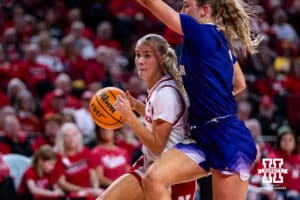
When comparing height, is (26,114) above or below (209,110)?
below

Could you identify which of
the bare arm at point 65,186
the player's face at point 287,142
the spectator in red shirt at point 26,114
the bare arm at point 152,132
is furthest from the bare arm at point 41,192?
the bare arm at point 152,132

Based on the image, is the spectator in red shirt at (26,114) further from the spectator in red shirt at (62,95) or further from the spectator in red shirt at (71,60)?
the spectator in red shirt at (71,60)

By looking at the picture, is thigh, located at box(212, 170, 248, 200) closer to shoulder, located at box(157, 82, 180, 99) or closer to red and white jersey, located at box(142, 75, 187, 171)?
red and white jersey, located at box(142, 75, 187, 171)

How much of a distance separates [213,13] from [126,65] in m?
8.17

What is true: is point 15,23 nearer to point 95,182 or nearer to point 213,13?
point 95,182

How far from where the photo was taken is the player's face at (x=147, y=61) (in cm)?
Answer: 482

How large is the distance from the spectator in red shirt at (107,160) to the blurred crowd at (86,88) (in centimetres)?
1

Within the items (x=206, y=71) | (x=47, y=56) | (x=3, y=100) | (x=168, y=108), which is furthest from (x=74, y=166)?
(x=206, y=71)

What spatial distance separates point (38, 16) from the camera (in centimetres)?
1332

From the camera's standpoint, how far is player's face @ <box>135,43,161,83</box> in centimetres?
482

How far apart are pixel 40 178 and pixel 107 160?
0.83m

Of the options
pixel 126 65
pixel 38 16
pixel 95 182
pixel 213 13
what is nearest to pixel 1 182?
pixel 95 182

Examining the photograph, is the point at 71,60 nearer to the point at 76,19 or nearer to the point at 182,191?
the point at 76,19

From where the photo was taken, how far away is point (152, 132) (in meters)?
4.66
